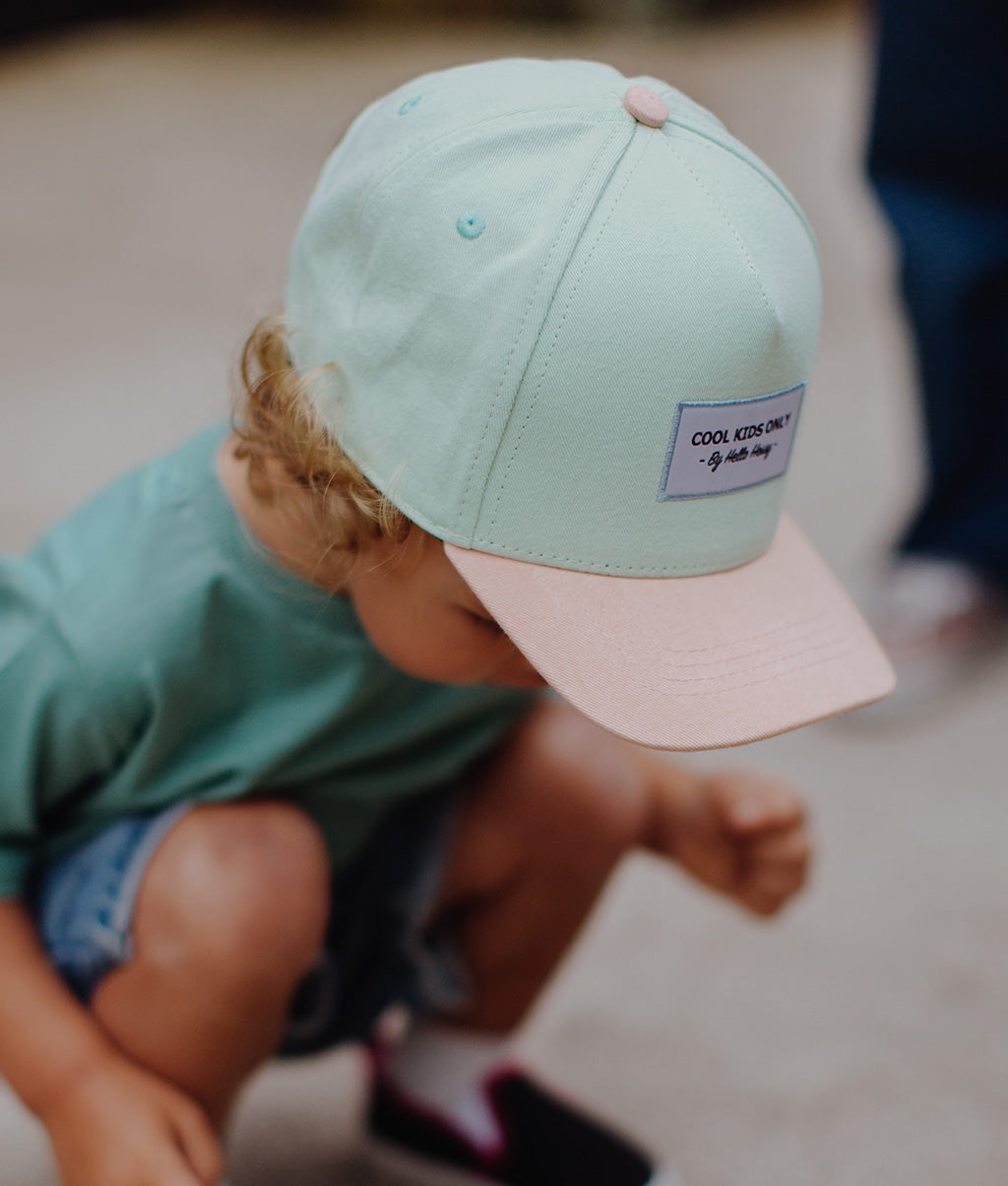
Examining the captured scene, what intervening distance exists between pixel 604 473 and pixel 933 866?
66 centimetres

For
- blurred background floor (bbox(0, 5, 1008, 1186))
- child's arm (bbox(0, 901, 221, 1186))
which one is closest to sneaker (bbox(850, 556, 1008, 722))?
blurred background floor (bbox(0, 5, 1008, 1186))

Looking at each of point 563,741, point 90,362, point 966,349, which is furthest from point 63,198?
point 563,741

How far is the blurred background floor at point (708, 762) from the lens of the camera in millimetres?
879

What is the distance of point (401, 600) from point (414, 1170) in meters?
0.41

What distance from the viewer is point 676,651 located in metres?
0.61

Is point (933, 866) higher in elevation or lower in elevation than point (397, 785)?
lower

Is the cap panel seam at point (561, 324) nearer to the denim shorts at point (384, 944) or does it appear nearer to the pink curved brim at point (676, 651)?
Answer: the pink curved brim at point (676, 651)

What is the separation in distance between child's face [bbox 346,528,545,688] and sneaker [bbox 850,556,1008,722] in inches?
28.5

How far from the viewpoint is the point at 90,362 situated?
75.8 inches

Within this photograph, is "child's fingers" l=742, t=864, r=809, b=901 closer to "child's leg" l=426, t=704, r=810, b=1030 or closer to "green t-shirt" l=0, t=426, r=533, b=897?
"child's leg" l=426, t=704, r=810, b=1030

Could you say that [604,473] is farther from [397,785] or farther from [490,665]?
[397,785]

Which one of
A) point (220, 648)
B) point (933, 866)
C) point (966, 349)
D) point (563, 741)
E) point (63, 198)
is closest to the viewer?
point (220, 648)

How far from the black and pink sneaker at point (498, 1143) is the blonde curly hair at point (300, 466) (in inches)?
15.2

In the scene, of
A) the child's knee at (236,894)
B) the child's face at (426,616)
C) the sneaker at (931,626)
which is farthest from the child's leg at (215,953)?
the sneaker at (931,626)
